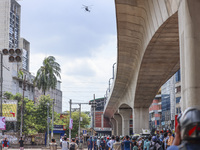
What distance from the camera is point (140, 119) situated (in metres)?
42.7

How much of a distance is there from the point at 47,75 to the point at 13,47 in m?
41.2

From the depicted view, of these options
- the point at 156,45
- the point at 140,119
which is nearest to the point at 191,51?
the point at 156,45

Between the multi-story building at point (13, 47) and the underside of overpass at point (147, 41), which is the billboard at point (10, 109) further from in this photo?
the underside of overpass at point (147, 41)

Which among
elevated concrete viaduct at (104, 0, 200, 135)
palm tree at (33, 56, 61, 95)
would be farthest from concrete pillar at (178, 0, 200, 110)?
palm tree at (33, 56, 61, 95)

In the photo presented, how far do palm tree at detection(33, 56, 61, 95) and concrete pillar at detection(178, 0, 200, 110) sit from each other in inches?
2721

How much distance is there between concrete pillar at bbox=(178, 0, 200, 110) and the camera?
10641 millimetres

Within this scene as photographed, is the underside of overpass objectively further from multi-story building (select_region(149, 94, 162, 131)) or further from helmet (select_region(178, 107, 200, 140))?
multi-story building (select_region(149, 94, 162, 131))

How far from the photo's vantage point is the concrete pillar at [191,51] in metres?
10.6

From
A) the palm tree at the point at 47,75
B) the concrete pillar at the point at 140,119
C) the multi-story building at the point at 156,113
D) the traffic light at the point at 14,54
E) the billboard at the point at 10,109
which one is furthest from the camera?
the multi-story building at the point at 156,113

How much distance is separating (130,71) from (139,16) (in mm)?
14068

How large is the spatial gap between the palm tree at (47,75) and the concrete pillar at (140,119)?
39493mm

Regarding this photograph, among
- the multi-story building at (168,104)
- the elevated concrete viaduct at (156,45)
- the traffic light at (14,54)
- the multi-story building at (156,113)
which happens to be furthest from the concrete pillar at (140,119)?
the multi-story building at (156,113)

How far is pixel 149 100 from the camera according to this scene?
39406mm

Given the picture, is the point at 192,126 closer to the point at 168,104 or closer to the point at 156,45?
the point at 156,45
